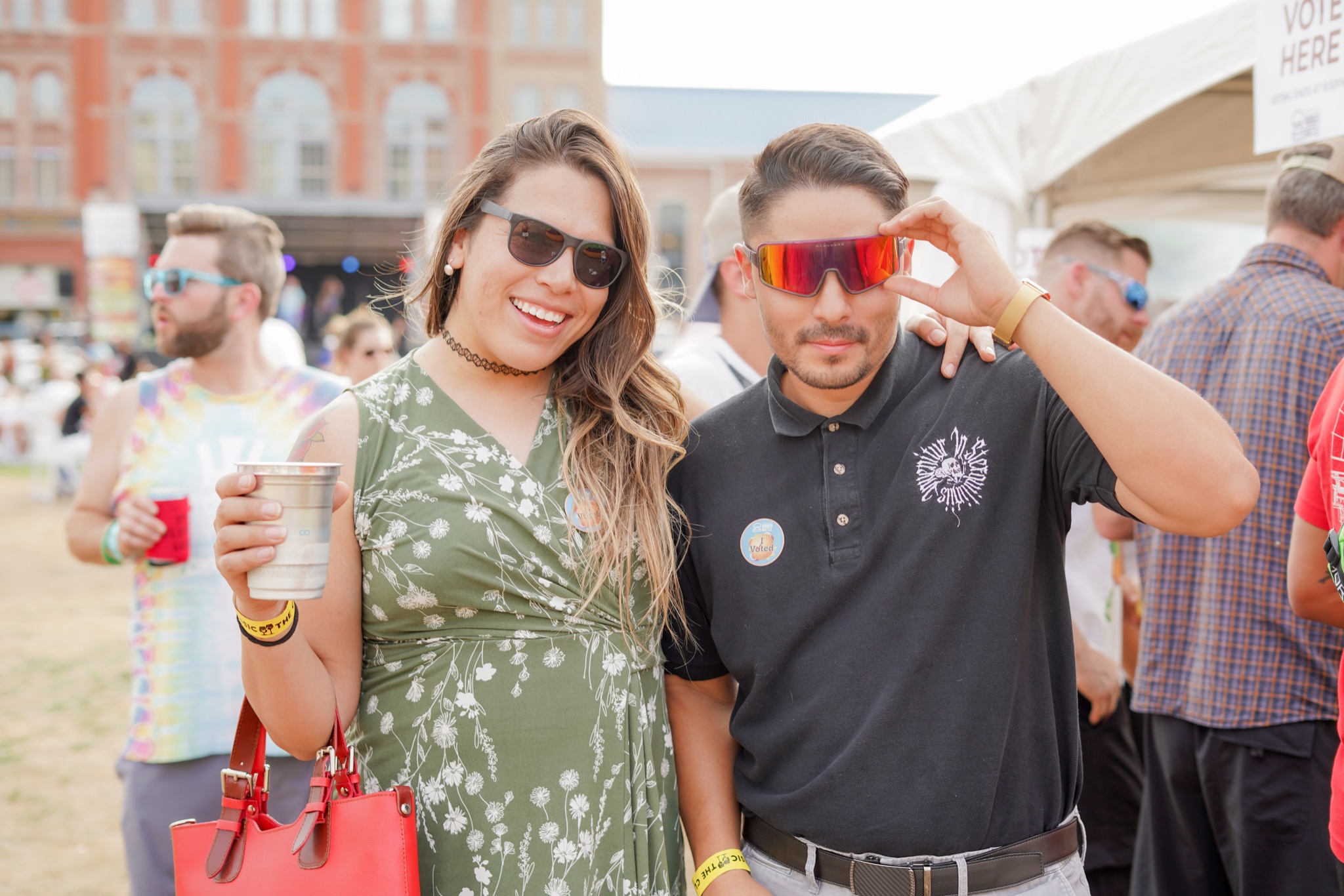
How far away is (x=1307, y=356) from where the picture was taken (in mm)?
2900

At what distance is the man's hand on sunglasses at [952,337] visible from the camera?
6.59 ft

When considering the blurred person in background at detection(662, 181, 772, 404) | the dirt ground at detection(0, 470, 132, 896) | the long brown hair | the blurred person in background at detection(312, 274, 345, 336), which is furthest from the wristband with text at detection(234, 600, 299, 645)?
the blurred person in background at detection(312, 274, 345, 336)

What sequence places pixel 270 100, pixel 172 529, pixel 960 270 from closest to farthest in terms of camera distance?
pixel 960 270 → pixel 172 529 → pixel 270 100

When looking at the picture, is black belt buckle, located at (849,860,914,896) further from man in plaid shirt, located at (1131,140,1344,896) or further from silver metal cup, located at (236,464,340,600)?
man in plaid shirt, located at (1131,140,1344,896)

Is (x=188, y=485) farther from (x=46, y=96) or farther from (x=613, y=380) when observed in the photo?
(x=46, y=96)

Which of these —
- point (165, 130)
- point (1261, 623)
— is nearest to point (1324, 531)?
point (1261, 623)

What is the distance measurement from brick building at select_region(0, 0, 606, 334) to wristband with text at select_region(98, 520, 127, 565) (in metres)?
33.1

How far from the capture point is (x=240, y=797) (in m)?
1.81

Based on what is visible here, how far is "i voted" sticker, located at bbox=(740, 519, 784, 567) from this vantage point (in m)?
2.00

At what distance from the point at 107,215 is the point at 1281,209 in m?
24.7

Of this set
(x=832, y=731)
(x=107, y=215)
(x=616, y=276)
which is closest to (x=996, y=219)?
(x=616, y=276)

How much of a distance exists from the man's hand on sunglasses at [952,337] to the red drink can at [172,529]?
223cm

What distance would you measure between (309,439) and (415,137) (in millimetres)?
36349

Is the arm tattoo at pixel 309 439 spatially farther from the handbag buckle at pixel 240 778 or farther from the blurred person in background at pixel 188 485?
the blurred person in background at pixel 188 485
